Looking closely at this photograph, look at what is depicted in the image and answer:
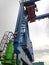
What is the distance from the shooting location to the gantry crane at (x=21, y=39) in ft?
110

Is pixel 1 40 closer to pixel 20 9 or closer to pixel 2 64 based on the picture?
pixel 2 64

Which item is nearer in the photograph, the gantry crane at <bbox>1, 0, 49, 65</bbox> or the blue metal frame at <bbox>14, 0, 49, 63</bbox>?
the gantry crane at <bbox>1, 0, 49, 65</bbox>

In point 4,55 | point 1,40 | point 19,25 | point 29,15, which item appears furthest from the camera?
point 29,15

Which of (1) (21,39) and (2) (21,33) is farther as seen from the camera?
(2) (21,33)

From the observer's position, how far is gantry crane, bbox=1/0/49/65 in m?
33.4

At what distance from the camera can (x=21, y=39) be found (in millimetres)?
40281

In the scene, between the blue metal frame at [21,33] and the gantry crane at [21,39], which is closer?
the gantry crane at [21,39]

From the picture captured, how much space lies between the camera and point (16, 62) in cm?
3447

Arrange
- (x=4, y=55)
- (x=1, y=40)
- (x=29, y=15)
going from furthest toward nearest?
(x=29, y=15), (x=1, y=40), (x=4, y=55)

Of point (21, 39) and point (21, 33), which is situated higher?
point (21, 33)

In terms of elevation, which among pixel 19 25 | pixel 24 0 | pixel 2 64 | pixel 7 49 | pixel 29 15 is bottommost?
pixel 2 64

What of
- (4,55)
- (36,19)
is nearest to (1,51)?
(4,55)

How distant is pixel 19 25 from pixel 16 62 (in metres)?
10.4

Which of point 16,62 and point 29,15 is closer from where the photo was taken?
point 16,62
